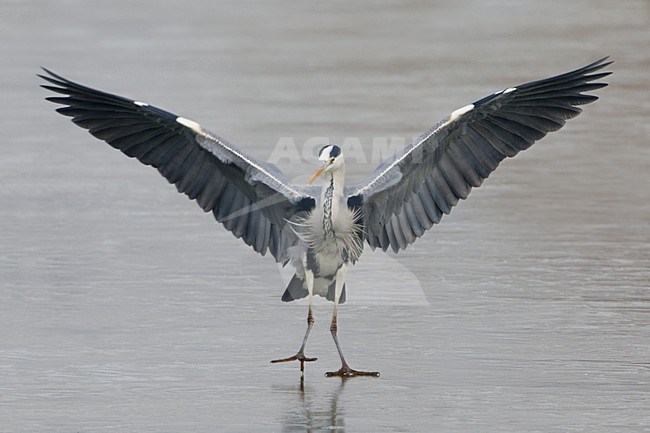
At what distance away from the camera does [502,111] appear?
9.12 m

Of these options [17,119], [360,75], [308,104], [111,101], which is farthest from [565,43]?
[111,101]

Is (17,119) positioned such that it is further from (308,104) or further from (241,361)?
(241,361)

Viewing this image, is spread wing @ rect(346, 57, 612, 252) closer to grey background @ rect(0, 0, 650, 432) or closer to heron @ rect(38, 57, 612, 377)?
heron @ rect(38, 57, 612, 377)

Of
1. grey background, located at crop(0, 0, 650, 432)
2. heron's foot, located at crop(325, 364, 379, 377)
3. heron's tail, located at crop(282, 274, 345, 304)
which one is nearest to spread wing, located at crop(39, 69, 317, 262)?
heron's tail, located at crop(282, 274, 345, 304)

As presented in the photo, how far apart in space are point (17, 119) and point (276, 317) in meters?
8.34

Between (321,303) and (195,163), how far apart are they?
149 cm

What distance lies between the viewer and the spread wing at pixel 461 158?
8961mm

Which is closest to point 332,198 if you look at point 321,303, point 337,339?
point 337,339

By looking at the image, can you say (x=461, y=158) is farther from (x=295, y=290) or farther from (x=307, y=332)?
(x=307, y=332)

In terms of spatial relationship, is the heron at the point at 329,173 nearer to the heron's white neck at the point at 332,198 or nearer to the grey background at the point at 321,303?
the heron's white neck at the point at 332,198

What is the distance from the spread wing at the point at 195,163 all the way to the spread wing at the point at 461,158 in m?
0.45

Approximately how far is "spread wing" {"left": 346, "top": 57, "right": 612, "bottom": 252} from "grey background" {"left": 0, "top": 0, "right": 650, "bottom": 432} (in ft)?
1.94

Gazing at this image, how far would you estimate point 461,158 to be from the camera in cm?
910

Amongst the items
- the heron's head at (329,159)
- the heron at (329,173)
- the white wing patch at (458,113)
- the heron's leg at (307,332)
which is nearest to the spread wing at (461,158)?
the heron at (329,173)
